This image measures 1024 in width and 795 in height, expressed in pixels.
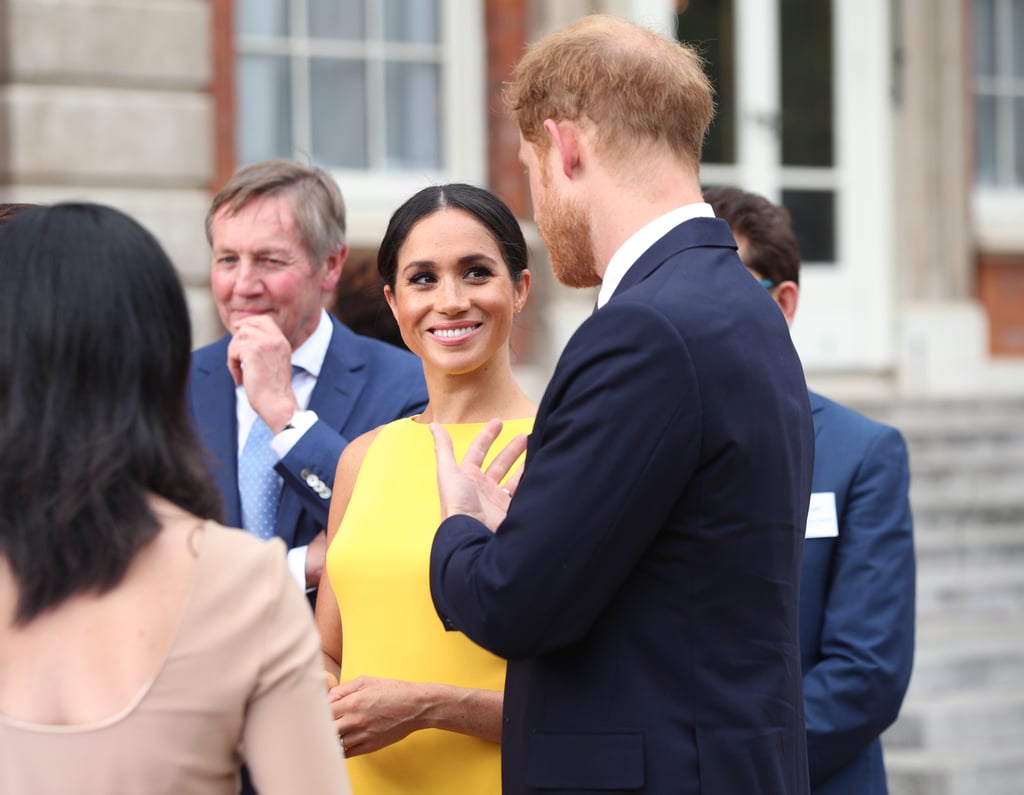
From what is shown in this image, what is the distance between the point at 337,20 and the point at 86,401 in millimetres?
6214

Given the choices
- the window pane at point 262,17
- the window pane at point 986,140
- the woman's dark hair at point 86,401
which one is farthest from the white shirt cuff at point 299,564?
the window pane at point 986,140

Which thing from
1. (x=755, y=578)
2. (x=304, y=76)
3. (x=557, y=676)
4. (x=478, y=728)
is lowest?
(x=478, y=728)

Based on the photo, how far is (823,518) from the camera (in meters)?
2.98

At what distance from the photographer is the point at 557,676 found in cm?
207

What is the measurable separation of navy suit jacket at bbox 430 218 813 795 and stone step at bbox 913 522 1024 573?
196 inches

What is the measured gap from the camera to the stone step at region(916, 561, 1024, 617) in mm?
6535

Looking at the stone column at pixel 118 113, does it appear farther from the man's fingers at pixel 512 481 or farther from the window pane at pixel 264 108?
the man's fingers at pixel 512 481

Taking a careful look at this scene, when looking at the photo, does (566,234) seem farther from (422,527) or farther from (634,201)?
(422,527)

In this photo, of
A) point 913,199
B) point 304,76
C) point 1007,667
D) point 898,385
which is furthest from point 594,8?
point 1007,667

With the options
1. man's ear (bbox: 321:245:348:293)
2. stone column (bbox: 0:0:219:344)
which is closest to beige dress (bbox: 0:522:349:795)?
man's ear (bbox: 321:245:348:293)

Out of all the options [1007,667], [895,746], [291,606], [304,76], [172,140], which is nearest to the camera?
[291,606]

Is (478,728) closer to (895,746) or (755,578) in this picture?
(755,578)

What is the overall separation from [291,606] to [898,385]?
7.24 m

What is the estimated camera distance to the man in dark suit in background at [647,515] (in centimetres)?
196
